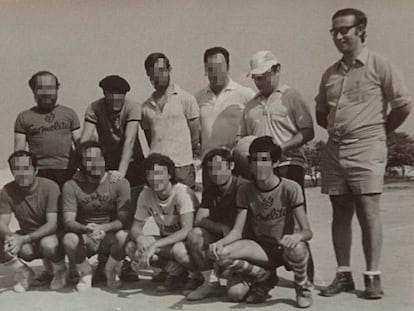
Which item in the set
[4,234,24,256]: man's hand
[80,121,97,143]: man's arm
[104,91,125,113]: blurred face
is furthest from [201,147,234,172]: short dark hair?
[4,234,24,256]: man's hand

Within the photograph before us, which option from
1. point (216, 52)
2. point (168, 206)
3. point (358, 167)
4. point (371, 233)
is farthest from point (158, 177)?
point (371, 233)

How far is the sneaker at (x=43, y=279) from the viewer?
148 inches

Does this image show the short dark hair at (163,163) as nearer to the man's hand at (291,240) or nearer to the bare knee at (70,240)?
the bare knee at (70,240)

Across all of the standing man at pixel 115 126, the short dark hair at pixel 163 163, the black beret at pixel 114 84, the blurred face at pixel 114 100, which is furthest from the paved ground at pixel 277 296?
the black beret at pixel 114 84

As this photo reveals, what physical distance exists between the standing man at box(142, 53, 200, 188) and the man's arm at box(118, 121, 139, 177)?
0.42 feet

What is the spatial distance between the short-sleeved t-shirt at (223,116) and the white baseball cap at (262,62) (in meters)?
0.33

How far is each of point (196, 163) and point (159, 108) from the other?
467 mm

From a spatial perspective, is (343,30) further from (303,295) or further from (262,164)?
(303,295)

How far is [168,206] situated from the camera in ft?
11.6

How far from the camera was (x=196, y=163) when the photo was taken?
4035 millimetres

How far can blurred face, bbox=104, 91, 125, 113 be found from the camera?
3.74m

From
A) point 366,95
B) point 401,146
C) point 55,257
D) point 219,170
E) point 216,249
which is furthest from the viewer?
point 401,146

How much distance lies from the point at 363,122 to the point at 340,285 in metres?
0.89

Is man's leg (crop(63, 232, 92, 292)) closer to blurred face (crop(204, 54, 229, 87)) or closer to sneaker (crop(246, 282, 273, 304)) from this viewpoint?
sneaker (crop(246, 282, 273, 304))
